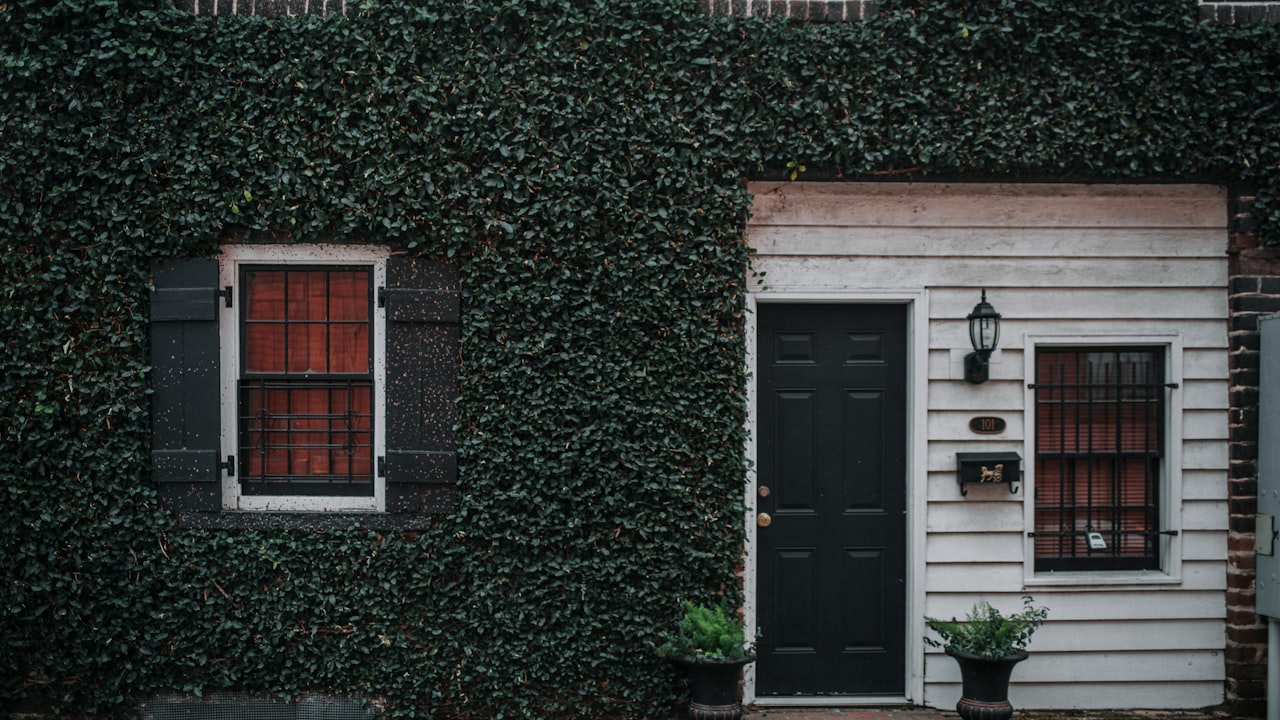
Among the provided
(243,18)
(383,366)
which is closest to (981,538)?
(383,366)

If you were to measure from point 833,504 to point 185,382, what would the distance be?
4002mm

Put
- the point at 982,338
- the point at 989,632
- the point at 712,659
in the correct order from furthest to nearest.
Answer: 1. the point at 982,338
2. the point at 989,632
3. the point at 712,659

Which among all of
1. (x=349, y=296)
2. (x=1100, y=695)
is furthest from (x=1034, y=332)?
Result: (x=349, y=296)

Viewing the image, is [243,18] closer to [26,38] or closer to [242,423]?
[26,38]

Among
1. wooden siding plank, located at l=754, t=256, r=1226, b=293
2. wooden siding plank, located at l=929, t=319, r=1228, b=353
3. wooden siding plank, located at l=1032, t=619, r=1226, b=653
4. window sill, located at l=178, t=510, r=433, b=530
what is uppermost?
wooden siding plank, located at l=754, t=256, r=1226, b=293

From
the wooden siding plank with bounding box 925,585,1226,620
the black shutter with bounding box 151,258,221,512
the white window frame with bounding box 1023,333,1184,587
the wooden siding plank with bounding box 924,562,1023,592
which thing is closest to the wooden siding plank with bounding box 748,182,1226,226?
the white window frame with bounding box 1023,333,1184,587

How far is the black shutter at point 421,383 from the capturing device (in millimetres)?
5906

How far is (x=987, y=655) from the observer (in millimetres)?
5652

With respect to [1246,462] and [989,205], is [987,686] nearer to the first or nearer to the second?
[1246,462]

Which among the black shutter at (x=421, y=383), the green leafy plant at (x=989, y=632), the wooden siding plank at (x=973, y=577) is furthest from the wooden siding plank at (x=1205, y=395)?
the black shutter at (x=421, y=383)

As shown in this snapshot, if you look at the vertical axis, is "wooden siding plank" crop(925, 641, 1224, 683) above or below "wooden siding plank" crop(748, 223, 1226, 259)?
below

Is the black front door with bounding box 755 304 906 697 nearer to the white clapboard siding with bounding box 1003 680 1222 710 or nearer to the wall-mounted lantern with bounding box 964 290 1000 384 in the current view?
the wall-mounted lantern with bounding box 964 290 1000 384

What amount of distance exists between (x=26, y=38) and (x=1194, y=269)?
7.17 metres

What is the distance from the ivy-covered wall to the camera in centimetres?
585
